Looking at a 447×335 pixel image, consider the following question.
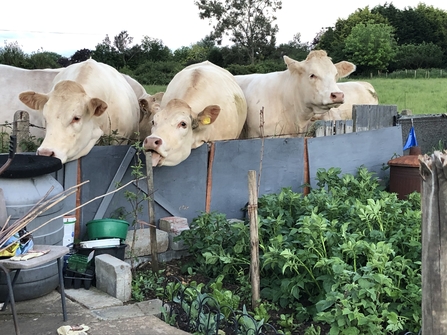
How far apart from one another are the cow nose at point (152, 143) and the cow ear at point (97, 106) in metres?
0.59

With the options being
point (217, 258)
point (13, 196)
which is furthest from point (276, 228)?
point (13, 196)

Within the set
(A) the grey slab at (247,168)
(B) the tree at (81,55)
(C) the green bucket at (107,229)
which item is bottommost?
(C) the green bucket at (107,229)

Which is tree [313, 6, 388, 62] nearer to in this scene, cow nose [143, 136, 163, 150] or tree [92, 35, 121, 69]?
tree [92, 35, 121, 69]

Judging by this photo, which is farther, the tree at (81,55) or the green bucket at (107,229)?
the tree at (81,55)

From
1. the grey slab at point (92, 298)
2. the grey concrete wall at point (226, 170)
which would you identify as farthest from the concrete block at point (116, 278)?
the grey concrete wall at point (226, 170)

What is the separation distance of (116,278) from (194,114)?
2.44m

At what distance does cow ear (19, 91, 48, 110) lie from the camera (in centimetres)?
583

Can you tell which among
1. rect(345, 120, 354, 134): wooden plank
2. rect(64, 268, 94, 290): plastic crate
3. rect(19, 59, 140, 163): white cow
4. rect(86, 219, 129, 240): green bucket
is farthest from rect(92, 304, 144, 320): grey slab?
rect(345, 120, 354, 134): wooden plank

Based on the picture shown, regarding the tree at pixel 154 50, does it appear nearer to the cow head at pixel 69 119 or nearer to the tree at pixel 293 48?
the tree at pixel 293 48

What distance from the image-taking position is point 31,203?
4.39m

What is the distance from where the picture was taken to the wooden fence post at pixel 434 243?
2.17 meters

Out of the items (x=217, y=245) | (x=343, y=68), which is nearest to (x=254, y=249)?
(x=217, y=245)

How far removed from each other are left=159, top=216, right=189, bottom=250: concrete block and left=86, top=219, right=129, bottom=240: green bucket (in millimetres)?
626

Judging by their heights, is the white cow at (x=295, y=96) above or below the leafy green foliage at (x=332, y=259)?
above
